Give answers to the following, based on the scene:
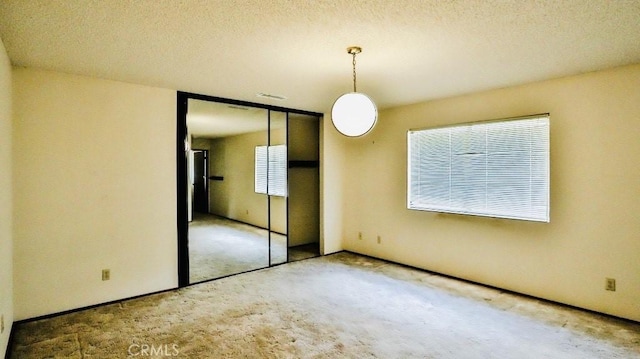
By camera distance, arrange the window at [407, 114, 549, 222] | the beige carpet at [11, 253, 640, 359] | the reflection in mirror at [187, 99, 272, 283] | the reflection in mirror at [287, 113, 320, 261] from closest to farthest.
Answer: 1. the beige carpet at [11, 253, 640, 359]
2. the window at [407, 114, 549, 222]
3. the reflection in mirror at [187, 99, 272, 283]
4. the reflection in mirror at [287, 113, 320, 261]

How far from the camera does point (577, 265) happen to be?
345 centimetres

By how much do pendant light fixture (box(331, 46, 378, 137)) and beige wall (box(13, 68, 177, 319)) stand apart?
2428mm

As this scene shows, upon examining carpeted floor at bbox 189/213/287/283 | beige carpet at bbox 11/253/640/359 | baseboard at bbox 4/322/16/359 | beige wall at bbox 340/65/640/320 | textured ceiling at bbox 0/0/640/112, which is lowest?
beige carpet at bbox 11/253/640/359

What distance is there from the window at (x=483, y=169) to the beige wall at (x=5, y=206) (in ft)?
14.6

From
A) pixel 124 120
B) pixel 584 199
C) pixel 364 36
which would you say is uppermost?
pixel 364 36

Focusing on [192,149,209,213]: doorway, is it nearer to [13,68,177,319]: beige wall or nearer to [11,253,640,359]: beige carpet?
[13,68,177,319]: beige wall

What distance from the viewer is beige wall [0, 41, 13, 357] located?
2.46m

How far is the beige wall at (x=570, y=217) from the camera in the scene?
3168 millimetres

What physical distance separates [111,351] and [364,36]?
3160mm

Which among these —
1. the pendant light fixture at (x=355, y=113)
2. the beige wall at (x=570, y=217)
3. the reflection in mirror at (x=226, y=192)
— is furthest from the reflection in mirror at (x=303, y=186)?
the pendant light fixture at (x=355, y=113)

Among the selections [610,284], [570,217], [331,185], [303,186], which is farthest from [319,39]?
[303,186]

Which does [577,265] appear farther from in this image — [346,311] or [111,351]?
[111,351]

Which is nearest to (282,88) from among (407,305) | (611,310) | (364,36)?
(364,36)

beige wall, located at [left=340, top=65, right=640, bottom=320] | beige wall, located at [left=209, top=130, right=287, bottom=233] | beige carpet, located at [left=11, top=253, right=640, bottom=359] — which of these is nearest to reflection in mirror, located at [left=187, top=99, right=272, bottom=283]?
beige wall, located at [left=209, top=130, right=287, bottom=233]
